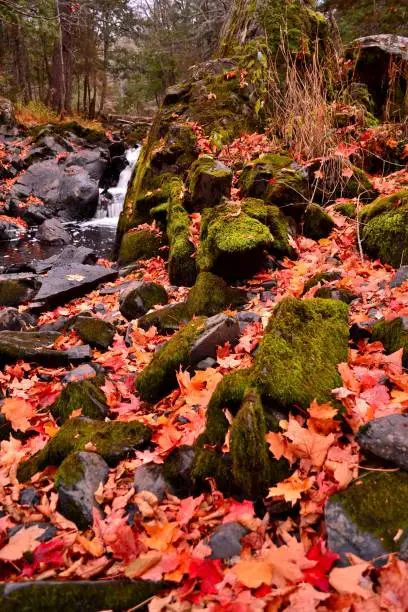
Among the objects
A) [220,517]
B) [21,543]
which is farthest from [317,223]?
[21,543]

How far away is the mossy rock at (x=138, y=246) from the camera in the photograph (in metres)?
7.62

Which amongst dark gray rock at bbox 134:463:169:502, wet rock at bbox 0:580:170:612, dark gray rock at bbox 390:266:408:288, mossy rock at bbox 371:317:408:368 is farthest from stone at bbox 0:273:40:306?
wet rock at bbox 0:580:170:612

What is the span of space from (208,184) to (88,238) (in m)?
6.79

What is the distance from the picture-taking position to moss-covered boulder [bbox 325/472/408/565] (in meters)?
1.66

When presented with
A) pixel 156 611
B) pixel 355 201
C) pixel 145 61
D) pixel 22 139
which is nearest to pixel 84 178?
pixel 22 139

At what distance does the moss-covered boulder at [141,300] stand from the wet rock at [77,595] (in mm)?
3733

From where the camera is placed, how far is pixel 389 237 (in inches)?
181

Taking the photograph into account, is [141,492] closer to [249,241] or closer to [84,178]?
[249,241]

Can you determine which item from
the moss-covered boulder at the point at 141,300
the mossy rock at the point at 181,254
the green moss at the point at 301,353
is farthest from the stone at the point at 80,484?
the mossy rock at the point at 181,254

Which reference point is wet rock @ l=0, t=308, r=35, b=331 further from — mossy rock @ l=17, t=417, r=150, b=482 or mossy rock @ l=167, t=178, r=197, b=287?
mossy rock @ l=17, t=417, r=150, b=482

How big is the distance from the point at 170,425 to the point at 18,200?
13.3 metres

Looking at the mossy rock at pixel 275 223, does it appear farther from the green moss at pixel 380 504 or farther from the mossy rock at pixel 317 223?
the green moss at pixel 380 504

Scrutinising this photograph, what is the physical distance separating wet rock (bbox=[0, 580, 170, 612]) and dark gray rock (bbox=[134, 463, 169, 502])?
57cm

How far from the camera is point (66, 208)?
14.7 meters
